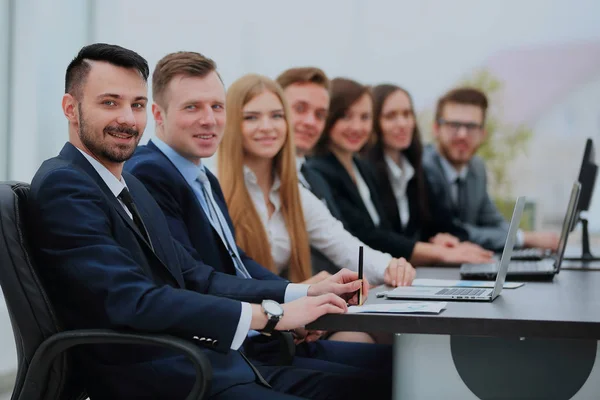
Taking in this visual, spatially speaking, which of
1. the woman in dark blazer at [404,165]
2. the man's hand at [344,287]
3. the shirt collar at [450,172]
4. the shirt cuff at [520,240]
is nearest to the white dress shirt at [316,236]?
the man's hand at [344,287]

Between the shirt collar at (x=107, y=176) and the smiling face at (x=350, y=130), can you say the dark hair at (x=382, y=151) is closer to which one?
the smiling face at (x=350, y=130)

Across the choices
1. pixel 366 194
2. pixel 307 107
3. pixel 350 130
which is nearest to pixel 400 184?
pixel 366 194

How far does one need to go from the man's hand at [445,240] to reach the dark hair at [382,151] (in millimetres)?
228

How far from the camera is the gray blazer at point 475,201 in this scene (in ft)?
17.4

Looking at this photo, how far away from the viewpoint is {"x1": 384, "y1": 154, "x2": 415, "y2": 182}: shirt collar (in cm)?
493

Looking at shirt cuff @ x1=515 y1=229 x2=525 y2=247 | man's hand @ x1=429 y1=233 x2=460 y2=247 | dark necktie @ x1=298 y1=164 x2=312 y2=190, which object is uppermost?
dark necktie @ x1=298 y1=164 x2=312 y2=190

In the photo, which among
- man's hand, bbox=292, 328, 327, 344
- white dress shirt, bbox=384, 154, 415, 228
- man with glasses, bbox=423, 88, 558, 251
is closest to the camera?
man's hand, bbox=292, 328, 327, 344

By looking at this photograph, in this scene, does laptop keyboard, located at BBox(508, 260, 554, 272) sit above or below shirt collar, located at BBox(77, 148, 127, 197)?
below

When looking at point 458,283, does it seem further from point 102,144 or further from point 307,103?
point 307,103

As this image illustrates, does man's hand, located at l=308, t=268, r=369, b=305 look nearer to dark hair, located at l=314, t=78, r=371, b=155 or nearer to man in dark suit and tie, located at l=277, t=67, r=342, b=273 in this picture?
man in dark suit and tie, located at l=277, t=67, r=342, b=273

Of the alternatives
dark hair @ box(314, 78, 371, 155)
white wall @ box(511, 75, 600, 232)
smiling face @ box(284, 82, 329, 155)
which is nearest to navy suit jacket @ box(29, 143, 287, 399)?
smiling face @ box(284, 82, 329, 155)

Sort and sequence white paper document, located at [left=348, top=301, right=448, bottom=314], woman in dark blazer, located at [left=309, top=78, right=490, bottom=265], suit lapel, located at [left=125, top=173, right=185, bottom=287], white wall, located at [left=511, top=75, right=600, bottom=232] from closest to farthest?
white paper document, located at [left=348, top=301, right=448, bottom=314] → suit lapel, located at [left=125, top=173, right=185, bottom=287] → woman in dark blazer, located at [left=309, top=78, right=490, bottom=265] → white wall, located at [left=511, top=75, right=600, bottom=232]

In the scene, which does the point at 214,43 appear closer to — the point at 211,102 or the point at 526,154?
the point at 526,154

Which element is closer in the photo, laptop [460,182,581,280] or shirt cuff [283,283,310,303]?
shirt cuff [283,283,310,303]
